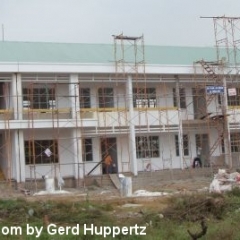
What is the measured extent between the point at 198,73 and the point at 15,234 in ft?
73.9

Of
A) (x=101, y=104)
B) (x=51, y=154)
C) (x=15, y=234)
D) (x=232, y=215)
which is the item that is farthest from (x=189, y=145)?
(x=15, y=234)

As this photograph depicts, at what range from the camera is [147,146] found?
3481 cm

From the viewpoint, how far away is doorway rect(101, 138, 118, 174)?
33656mm

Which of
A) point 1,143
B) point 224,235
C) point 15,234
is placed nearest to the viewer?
point 224,235

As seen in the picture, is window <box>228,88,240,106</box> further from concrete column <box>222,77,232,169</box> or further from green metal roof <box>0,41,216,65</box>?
green metal roof <box>0,41,216,65</box>

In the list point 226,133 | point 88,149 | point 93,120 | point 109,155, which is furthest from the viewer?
point 226,133

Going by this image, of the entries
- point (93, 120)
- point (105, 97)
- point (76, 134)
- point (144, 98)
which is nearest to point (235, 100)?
point (144, 98)

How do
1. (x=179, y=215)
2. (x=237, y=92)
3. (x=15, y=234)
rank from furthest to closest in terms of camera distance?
(x=237, y=92) → (x=179, y=215) → (x=15, y=234)

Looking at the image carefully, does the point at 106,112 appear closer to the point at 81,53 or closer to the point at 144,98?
the point at 144,98

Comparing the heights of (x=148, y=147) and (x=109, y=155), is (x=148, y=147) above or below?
above

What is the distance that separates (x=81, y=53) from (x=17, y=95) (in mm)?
6106

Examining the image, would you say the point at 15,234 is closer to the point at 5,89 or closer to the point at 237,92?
the point at 5,89

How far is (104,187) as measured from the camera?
30.4 metres

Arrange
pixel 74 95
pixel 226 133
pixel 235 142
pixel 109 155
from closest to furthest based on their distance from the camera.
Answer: pixel 74 95
pixel 109 155
pixel 226 133
pixel 235 142
